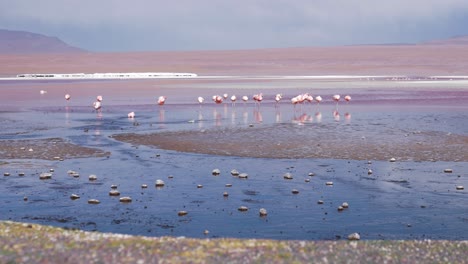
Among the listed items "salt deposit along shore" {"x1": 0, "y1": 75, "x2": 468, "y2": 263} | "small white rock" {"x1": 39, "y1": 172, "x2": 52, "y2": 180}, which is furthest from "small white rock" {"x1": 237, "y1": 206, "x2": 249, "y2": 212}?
"small white rock" {"x1": 39, "y1": 172, "x2": 52, "y2": 180}

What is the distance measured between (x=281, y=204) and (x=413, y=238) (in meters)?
2.72

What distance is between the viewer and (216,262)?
782 centimetres

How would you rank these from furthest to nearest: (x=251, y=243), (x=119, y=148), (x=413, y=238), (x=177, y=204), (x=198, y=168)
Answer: (x=119, y=148), (x=198, y=168), (x=177, y=204), (x=413, y=238), (x=251, y=243)

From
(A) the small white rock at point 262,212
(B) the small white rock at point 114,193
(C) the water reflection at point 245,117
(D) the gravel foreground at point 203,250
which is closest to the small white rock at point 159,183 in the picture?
→ (B) the small white rock at point 114,193

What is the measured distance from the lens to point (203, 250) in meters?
8.24

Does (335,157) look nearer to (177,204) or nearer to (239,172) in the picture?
(239,172)

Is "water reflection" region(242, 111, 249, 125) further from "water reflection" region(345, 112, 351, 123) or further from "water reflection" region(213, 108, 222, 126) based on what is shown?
"water reflection" region(345, 112, 351, 123)

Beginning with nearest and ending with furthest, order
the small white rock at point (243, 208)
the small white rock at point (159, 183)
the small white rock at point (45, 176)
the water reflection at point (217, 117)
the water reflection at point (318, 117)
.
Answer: the small white rock at point (243, 208) < the small white rock at point (159, 183) < the small white rock at point (45, 176) < the water reflection at point (217, 117) < the water reflection at point (318, 117)

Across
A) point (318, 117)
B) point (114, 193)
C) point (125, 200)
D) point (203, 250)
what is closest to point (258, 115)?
point (318, 117)

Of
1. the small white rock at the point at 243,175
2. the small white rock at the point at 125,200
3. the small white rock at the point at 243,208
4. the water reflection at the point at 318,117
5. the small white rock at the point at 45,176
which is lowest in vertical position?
the small white rock at the point at 243,208

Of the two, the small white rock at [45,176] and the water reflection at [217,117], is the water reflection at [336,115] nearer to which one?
the water reflection at [217,117]

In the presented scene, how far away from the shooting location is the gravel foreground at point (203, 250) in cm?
788

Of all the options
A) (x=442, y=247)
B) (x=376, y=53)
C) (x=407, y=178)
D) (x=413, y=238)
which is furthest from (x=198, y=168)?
(x=376, y=53)

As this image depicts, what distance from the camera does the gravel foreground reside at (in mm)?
7883
